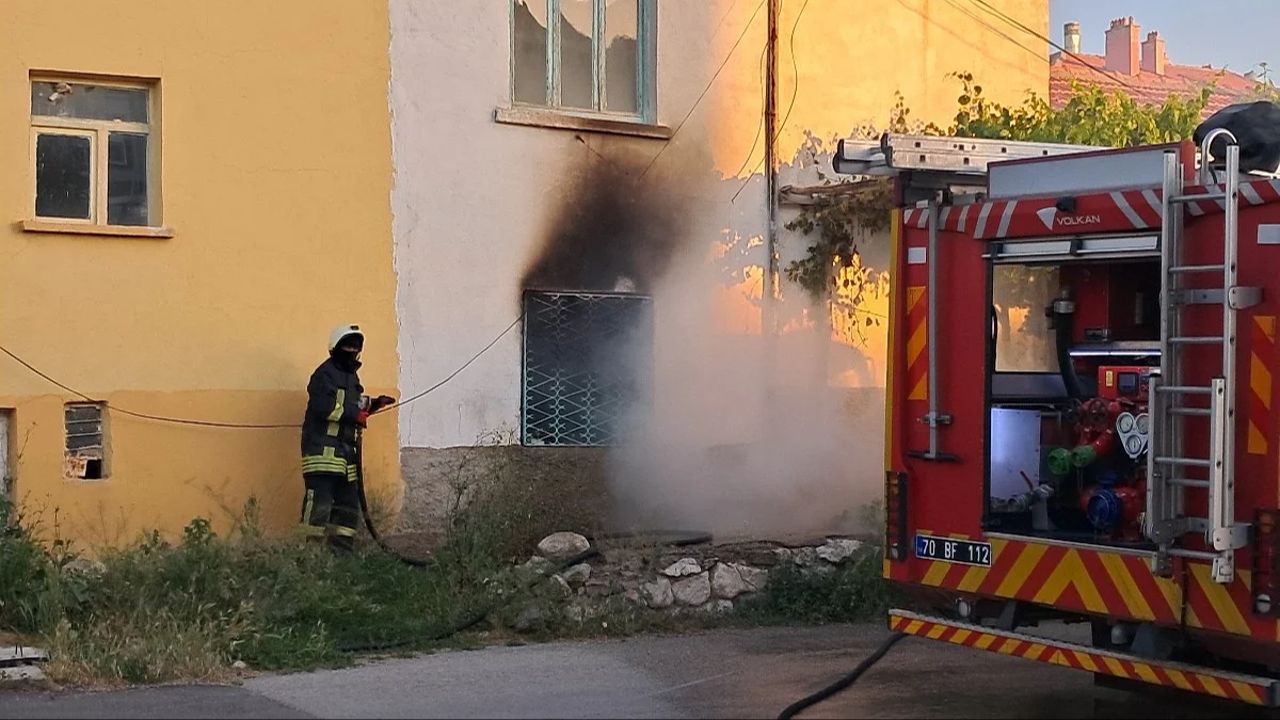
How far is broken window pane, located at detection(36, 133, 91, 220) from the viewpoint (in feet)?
38.5

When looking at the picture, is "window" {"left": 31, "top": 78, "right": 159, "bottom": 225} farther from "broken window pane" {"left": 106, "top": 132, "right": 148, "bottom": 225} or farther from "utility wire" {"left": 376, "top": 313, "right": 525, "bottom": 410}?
"utility wire" {"left": 376, "top": 313, "right": 525, "bottom": 410}

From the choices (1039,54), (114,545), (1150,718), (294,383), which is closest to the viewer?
(1150,718)

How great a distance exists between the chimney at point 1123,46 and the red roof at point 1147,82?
21 centimetres

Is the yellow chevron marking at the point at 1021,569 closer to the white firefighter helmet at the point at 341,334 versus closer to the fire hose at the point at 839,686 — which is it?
the fire hose at the point at 839,686

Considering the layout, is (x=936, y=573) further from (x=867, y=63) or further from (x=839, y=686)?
(x=867, y=63)

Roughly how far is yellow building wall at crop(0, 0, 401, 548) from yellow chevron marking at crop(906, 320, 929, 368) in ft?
17.7

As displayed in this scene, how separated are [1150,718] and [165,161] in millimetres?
7542

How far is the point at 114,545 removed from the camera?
11625 mm

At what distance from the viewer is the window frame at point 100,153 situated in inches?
459

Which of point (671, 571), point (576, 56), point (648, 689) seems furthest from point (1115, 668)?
point (576, 56)

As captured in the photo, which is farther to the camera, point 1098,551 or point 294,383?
point 294,383

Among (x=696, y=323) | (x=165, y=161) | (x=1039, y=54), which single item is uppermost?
(x=1039, y=54)

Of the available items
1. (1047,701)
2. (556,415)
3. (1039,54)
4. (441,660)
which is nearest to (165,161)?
(556,415)

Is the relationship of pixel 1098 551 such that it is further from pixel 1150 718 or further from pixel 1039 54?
pixel 1039 54
